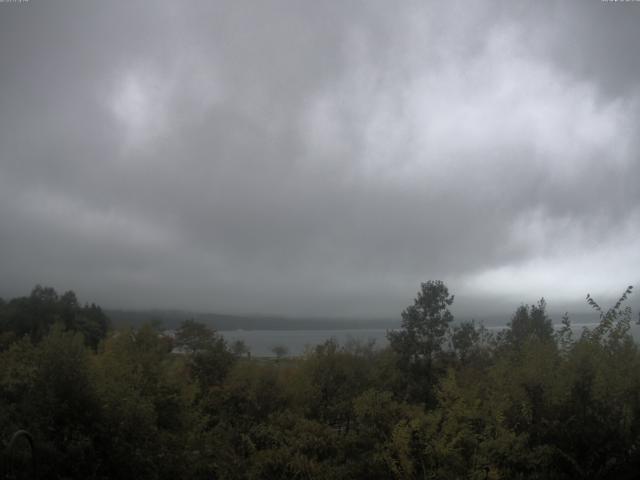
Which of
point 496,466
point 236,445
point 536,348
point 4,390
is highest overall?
point 536,348

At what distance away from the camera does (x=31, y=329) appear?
59250 millimetres

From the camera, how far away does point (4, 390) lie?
1212 cm

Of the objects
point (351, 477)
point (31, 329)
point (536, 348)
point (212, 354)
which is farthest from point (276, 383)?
point (31, 329)

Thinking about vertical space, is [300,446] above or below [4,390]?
below

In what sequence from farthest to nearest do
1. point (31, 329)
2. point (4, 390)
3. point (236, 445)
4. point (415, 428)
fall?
point (31, 329) → point (236, 445) → point (4, 390) → point (415, 428)

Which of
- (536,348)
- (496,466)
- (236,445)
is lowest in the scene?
(236,445)

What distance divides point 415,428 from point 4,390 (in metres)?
9.15

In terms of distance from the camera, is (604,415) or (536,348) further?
(536,348)

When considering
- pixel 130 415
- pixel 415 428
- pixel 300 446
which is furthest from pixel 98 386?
pixel 415 428

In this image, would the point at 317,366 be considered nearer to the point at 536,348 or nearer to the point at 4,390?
the point at 536,348

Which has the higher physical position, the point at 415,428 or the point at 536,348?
the point at 536,348

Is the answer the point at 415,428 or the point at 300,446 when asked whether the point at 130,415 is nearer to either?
the point at 300,446

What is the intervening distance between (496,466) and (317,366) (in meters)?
10.8

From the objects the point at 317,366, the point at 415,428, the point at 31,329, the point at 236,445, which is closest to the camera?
the point at 415,428
